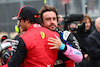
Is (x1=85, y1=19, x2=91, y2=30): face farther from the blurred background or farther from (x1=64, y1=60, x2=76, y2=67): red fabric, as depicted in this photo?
(x1=64, y1=60, x2=76, y2=67): red fabric

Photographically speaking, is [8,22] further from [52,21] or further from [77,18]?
[52,21]

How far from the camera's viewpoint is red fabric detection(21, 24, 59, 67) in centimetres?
214

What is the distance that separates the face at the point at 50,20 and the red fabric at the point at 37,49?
28cm

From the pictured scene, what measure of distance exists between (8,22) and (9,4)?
856mm

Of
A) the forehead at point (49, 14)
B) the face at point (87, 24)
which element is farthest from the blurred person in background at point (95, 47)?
the forehead at point (49, 14)

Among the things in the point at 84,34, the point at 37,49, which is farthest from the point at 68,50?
the point at 84,34

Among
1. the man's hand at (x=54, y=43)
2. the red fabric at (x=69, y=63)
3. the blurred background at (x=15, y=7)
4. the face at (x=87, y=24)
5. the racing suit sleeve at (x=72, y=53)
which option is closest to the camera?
the man's hand at (x=54, y=43)

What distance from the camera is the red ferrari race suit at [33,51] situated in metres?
2.12

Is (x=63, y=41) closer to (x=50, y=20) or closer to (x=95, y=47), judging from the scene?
(x=50, y=20)

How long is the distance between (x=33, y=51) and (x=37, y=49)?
0.18 ft

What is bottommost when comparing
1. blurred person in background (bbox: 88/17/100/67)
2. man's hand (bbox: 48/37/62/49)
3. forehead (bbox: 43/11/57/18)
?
blurred person in background (bbox: 88/17/100/67)

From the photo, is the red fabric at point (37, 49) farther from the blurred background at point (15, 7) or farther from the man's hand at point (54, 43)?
the blurred background at point (15, 7)

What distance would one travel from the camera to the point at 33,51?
214 cm

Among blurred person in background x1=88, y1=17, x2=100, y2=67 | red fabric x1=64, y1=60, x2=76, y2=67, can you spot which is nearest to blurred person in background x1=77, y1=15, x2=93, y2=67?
blurred person in background x1=88, y1=17, x2=100, y2=67
